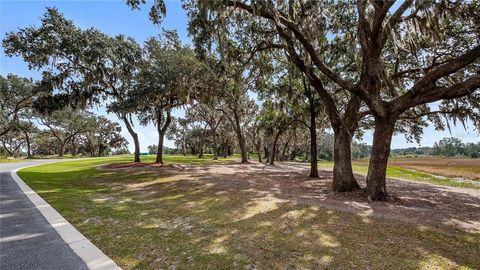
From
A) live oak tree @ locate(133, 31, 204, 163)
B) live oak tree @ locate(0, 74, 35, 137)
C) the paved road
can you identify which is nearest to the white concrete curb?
the paved road

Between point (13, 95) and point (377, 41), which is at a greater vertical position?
point (13, 95)

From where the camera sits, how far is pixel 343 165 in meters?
10.7

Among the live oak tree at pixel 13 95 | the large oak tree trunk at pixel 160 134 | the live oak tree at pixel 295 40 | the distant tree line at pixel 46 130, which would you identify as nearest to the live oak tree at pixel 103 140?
the distant tree line at pixel 46 130

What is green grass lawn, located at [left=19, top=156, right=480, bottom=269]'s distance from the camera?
3887mm

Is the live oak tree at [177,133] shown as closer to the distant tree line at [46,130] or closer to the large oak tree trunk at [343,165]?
the distant tree line at [46,130]

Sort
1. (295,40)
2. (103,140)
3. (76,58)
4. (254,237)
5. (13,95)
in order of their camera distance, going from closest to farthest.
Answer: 1. (254,237)
2. (295,40)
3. (76,58)
4. (13,95)
5. (103,140)

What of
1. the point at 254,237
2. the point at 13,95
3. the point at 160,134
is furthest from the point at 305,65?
the point at 13,95

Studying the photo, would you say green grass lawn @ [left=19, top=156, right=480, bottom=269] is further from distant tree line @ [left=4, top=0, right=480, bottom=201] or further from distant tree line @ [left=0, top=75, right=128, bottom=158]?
distant tree line @ [left=0, top=75, right=128, bottom=158]

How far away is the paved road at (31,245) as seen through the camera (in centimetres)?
359

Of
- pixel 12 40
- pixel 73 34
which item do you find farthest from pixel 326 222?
pixel 12 40

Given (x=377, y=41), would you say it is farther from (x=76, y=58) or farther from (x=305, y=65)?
(x=76, y=58)

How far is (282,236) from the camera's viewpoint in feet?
16.4

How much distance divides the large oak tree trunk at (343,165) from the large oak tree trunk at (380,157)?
1.56m

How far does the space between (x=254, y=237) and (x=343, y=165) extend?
23.0 feet
